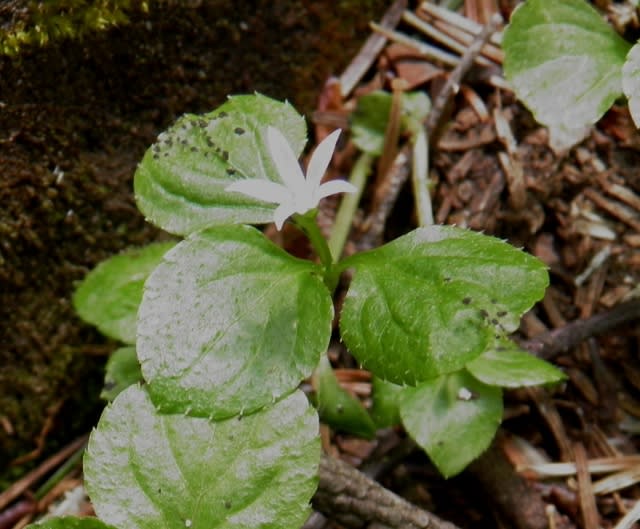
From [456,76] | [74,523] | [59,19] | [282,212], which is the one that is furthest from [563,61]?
[74,523]

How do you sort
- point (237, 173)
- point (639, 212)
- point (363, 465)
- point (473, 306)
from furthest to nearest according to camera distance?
1. point (639, 212)
2. point (363, 465)
3. point (237, 173)
4. point (473, 306)

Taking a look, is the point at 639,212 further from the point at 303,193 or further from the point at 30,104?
the point at 30,104

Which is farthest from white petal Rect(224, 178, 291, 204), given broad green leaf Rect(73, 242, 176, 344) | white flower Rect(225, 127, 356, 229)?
broad green leaf Rect(73, 242, 176, 344)

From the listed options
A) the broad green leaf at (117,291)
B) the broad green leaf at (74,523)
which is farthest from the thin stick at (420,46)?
the broad green leaf at (74,523)

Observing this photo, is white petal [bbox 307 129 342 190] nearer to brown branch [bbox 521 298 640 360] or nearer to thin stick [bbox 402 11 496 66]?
brown branch [bbox 521 298 640 360]

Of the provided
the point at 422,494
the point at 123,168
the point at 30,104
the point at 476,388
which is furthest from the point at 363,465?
the point at 30,104
